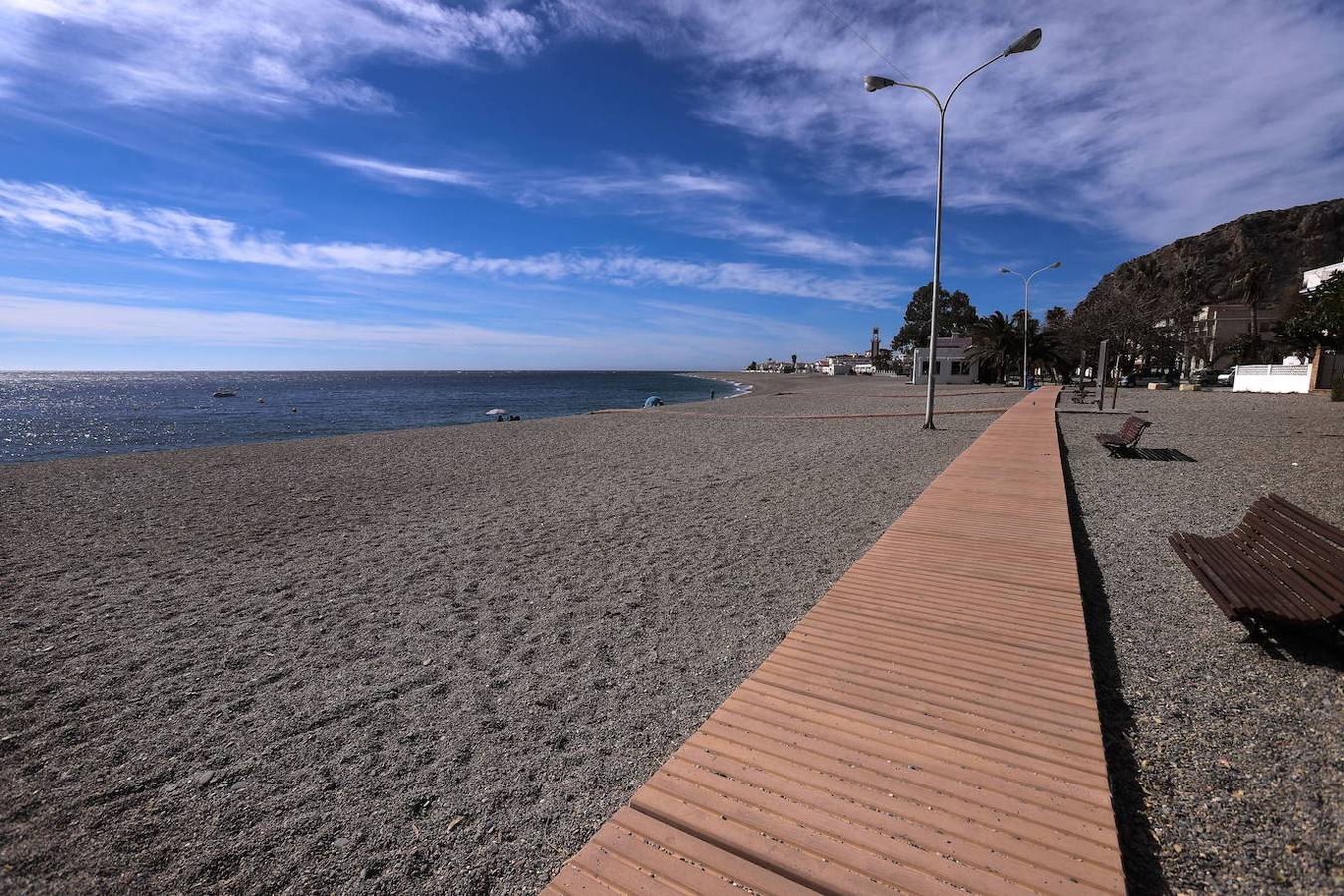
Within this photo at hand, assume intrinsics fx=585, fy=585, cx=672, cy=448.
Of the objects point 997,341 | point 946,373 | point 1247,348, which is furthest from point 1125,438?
point 1247,348

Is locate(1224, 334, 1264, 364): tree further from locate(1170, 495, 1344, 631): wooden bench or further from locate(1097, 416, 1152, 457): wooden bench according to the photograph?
locate(1170, 495, 1344, 631): wooden bench

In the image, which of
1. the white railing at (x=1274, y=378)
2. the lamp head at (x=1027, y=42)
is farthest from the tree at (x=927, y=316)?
the lamp head at (x=1027, y=42)

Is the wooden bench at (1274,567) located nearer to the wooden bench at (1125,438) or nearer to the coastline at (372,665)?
the coastline at (372,665)

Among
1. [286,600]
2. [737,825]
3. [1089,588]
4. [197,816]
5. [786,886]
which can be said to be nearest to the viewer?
[786,886]

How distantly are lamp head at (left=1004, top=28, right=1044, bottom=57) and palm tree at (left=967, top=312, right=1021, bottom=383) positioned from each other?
137 ft

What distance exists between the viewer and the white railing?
27.7m

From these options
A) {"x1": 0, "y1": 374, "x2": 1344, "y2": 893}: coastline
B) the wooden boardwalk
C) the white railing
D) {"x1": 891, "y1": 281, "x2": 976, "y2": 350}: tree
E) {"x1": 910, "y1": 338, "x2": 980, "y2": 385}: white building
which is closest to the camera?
the wooden boardwalk

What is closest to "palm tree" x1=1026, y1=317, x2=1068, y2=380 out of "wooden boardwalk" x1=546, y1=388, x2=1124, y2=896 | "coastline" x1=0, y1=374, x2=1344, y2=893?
"coastline" x1=0, y1=374, x2=1344, y2=893

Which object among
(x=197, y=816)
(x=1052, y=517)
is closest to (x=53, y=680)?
(x=197, y=816)

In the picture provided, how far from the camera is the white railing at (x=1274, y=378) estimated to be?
27703mm

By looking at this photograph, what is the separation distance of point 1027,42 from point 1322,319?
24.5 metres

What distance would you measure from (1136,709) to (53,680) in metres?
6.86

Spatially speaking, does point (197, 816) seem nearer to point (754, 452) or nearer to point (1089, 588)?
point (1089, 588)

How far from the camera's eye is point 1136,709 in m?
3.24
